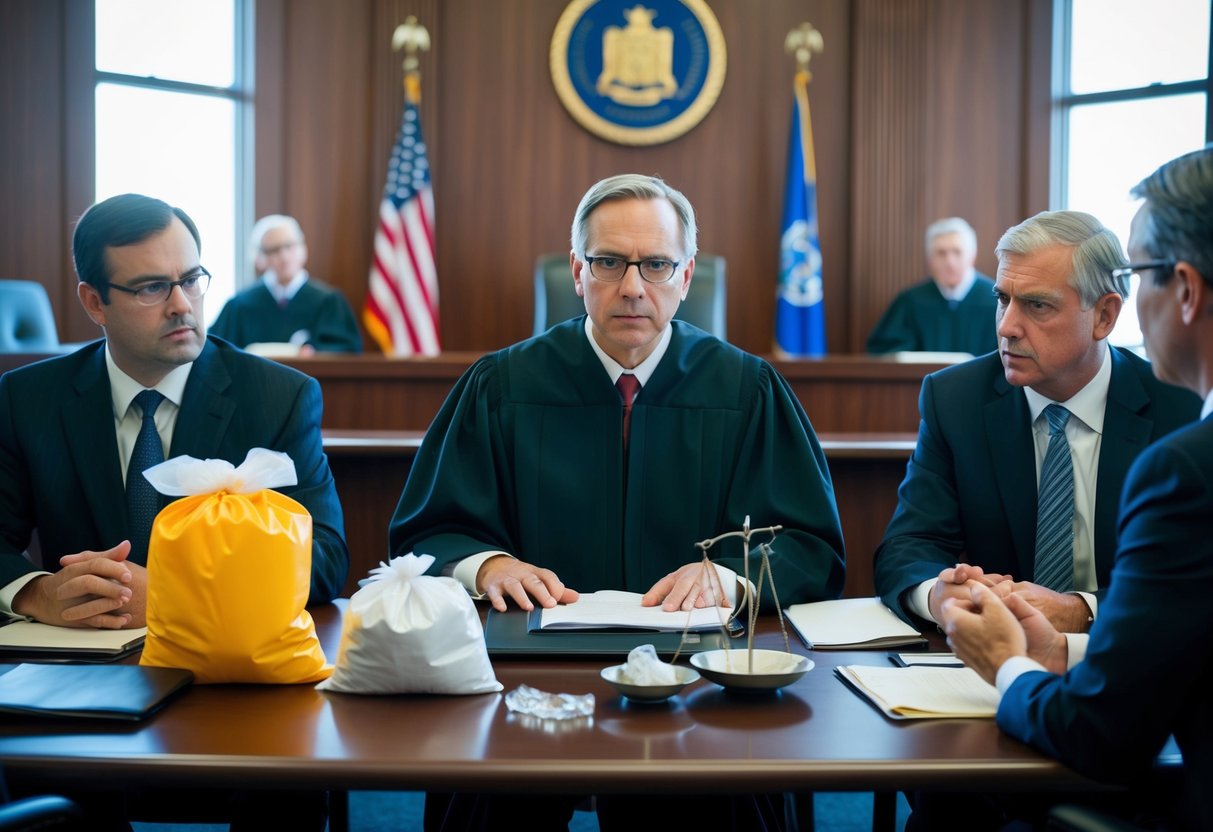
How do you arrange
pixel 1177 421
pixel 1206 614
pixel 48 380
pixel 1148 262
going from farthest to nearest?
pixel 48 380
pixel 1177 421
pixel 1148 262
pixel 1206 614

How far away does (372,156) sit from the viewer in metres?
7.99

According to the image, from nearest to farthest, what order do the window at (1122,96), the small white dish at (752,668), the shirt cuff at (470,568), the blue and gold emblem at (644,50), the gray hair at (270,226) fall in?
the small white dish at (752,668) < the shirt cuff at (470,568) < the gray hair at (270,226) < the window at (1122,96) < the blue and gold emblem at (644,50)

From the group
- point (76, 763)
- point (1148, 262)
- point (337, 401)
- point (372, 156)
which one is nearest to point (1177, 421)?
point (1148, 262)

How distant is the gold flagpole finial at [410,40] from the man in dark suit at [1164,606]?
6.80 meters

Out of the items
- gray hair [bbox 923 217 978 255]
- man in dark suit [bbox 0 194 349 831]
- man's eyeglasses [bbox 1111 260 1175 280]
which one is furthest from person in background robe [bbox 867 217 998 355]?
man's eyeglasses [bbox 1111 260 1175 280]

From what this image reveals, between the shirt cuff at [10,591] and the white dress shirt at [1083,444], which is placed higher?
the white dress shirt at [1083,444]

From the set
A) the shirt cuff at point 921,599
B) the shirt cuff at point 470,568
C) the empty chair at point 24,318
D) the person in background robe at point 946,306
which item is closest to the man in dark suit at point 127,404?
the shirt cuff at point 470,568

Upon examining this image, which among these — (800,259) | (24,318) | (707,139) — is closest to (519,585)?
(24,318)

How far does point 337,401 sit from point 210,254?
3.33m

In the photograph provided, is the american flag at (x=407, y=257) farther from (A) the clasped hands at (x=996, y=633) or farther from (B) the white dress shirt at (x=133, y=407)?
(A) the clasped hands at (x=996, y=633)

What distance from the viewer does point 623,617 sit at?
2004 millimetres

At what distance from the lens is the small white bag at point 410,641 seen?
1.60 m

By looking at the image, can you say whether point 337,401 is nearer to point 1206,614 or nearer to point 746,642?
point 746,642

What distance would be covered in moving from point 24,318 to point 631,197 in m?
4.63
